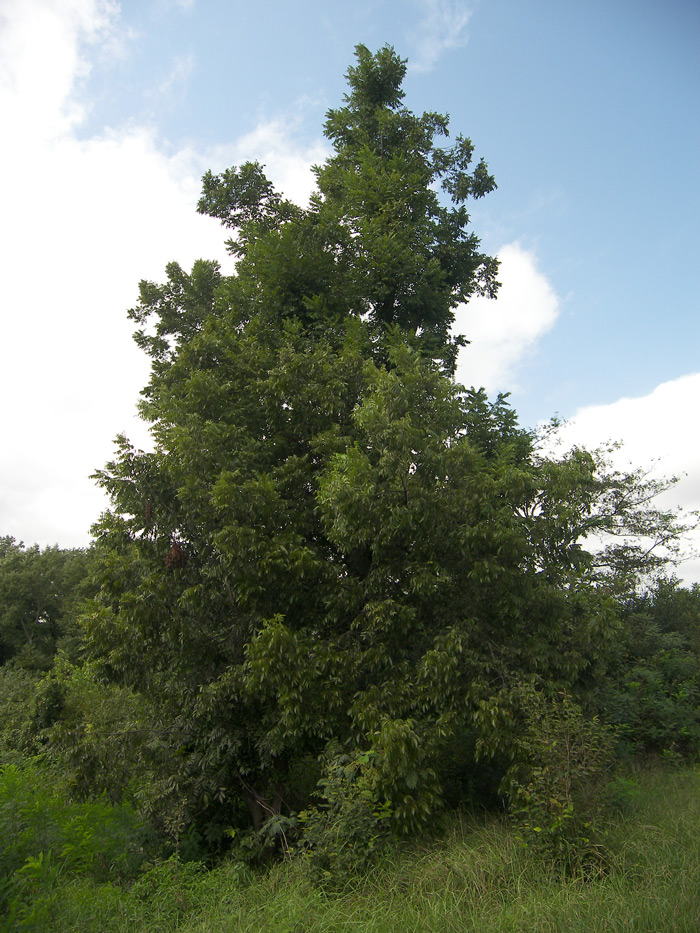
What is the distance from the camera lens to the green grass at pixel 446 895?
4.32m

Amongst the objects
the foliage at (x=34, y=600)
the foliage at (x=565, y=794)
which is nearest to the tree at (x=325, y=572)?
the foliage at (x=565, y=794)

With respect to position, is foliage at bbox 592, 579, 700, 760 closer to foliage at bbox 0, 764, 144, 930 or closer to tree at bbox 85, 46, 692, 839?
tree at bbox 85, 46, 692, 839

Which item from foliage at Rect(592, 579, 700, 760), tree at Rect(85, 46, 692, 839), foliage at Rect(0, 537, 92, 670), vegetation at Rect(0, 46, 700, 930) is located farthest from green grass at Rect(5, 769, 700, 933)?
foliage at Rect(0, 537, 92, 670)

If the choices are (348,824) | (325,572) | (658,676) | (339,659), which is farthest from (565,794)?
(658,676)

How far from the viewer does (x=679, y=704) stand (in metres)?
13.7

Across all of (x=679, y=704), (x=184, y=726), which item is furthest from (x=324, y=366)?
(x=679, y=704)

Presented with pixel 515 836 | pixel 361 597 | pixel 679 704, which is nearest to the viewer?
pixel 515 836

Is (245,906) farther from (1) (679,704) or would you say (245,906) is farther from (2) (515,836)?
(1) (679,704)

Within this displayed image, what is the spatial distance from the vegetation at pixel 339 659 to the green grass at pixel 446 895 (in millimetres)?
36

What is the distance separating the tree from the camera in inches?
269

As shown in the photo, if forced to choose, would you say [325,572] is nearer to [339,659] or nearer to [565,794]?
[339,659]

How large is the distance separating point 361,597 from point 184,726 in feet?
9.98

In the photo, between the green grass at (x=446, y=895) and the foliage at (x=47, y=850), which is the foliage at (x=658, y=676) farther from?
the foliage at (x=47, y=850)

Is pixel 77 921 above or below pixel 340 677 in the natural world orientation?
below
